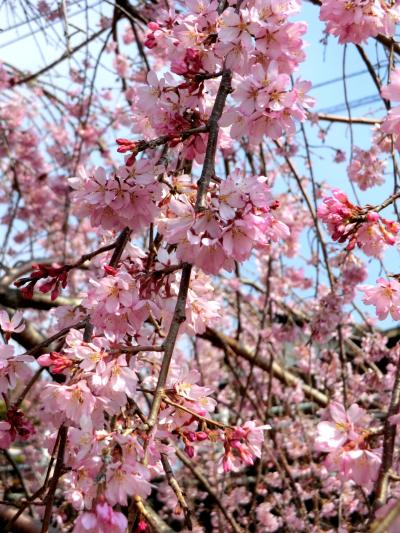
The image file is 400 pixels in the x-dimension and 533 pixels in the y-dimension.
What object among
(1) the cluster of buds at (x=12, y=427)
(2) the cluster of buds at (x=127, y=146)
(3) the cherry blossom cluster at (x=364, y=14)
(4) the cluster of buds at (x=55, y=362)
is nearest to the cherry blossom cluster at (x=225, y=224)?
(2) the cluster of buds at (x=127, y=146)

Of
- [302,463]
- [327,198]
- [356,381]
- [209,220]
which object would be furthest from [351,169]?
[302,463]

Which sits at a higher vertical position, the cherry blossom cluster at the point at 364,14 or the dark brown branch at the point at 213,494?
the cherry blossom cluster at the point at 364,14

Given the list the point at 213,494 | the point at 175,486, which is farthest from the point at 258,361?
the point at 175,486

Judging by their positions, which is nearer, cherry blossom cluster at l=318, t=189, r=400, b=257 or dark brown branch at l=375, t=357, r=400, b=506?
dark brown branch at l=375, t=357, r=400, b=506

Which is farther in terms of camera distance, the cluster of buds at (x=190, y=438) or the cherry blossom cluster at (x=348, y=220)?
the cherry blossom cluster at (x=348, y=220)

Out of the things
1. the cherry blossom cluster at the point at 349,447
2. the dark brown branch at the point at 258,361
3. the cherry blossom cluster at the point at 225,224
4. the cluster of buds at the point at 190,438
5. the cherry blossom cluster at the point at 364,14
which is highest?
the cherry blossom cluster at the point at 364,14

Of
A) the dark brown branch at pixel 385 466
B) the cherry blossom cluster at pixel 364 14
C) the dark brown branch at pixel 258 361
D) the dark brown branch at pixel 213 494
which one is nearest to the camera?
the dark brown branch at pixel 385 466

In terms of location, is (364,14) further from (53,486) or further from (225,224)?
(53,486)

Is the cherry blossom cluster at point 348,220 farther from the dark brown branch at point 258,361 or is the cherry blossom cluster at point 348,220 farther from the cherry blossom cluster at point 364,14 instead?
the dark brown branch at point 258,361

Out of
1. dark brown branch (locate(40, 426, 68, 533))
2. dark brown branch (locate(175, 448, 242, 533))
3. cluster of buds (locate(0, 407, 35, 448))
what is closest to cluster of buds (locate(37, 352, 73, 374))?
dark brown branch (locate(40, 426, 68, 533))

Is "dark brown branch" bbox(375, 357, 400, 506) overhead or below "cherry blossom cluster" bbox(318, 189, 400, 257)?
below

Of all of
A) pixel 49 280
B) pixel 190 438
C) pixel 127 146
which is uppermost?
pixel 127 146

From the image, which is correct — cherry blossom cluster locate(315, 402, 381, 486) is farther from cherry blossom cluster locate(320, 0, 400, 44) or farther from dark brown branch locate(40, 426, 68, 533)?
cherry blossom cluster locate(320, 0, 400, 44)

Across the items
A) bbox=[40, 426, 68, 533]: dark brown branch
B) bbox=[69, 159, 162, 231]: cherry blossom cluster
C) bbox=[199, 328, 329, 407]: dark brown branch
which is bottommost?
bbox=[40, 426, 68, 533]: dark brown branch
